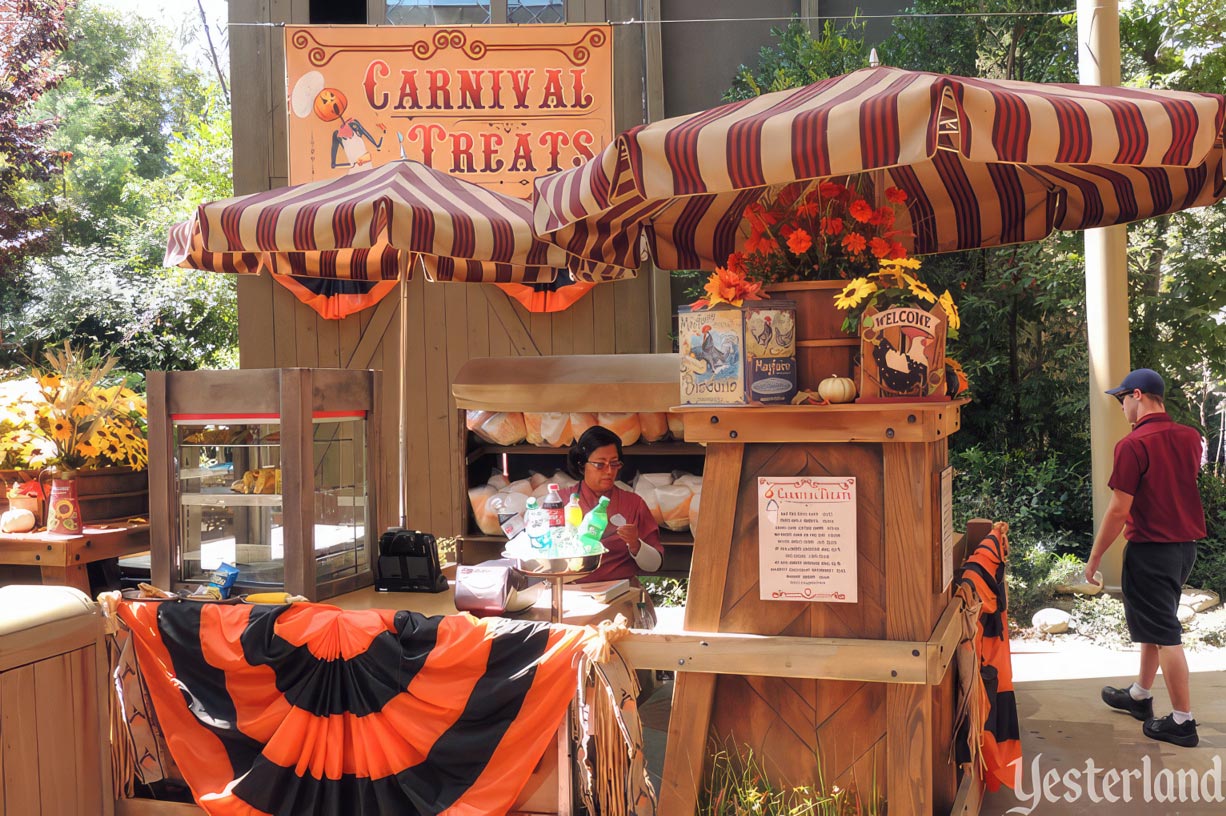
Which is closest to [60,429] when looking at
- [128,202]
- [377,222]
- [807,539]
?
[377,222]

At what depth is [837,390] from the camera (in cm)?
303

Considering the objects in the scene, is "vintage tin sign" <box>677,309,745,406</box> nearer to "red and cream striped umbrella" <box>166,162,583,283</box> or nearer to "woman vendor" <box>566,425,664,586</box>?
"woman vendor" <box>566,425,664,586</box>

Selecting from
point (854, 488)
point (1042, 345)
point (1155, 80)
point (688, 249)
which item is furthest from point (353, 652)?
point (1155, 80)

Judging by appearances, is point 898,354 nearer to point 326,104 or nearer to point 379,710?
point 379,710

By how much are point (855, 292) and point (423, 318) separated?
224 inches

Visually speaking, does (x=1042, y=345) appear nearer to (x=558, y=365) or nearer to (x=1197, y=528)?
(x=1197, y=528)

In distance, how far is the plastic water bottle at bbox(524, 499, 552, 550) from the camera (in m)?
3.23

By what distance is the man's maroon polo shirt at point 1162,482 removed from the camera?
472cm

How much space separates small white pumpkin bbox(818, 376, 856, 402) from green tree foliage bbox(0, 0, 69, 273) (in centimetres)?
1649

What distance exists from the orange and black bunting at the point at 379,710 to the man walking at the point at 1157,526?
3058 mm

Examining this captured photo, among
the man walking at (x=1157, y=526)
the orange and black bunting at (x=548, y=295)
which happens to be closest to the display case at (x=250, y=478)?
the man walking at (x=1157, y=526)

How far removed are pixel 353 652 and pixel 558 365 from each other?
3.02 meters

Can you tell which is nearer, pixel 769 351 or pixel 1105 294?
pixel 769 351
